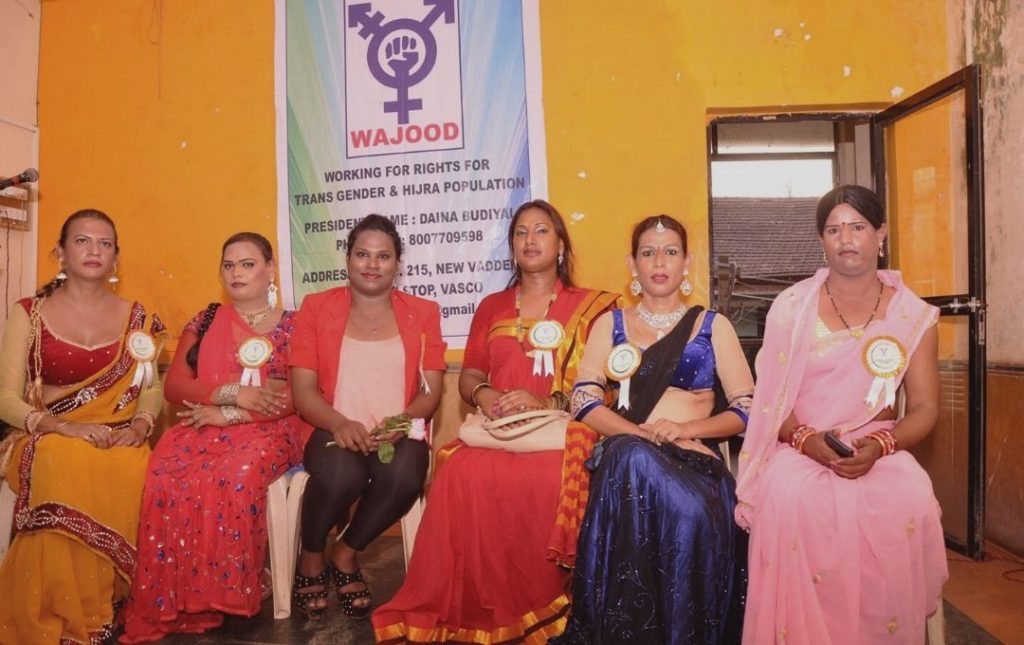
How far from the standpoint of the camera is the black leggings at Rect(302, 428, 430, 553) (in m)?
3.10

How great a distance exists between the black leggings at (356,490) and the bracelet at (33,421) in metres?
1.14

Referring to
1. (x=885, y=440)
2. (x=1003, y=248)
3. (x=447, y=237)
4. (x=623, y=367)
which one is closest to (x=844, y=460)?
(x=885, y=440)

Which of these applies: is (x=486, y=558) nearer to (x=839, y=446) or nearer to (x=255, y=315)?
(x=839, y=446)

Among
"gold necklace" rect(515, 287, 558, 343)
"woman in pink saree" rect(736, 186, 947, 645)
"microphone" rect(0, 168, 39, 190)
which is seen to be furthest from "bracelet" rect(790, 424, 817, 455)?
"microphone" rect(0, 168, 39, 190)

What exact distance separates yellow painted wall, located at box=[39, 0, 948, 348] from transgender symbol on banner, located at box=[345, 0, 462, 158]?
550 millimetres

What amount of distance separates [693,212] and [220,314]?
8.54 feet

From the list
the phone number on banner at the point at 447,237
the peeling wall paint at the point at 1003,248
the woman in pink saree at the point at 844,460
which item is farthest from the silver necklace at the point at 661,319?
the peeling wall paint at the point at 1003,248

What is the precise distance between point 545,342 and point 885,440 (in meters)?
1.38

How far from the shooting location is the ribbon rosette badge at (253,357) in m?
3.43

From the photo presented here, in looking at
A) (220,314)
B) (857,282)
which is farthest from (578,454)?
(220,314)

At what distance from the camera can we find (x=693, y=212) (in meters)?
4.26

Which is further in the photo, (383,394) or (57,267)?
(57,267)

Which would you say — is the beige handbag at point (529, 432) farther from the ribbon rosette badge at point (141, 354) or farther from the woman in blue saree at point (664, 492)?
the ribbon rosette badge at point (141, 354)

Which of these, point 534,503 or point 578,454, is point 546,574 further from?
point 578,454
